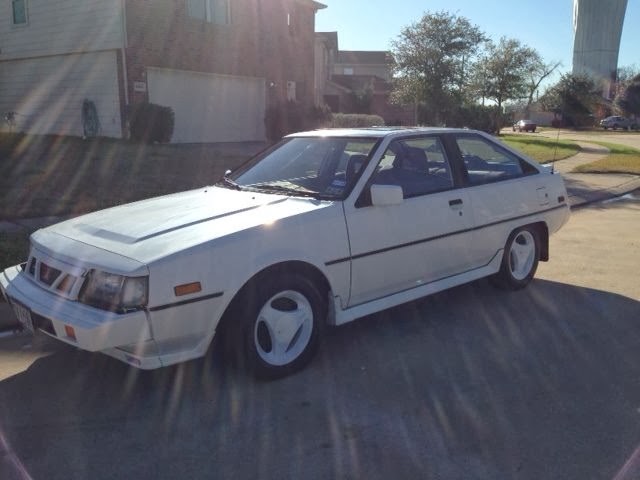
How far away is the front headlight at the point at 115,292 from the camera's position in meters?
3.34

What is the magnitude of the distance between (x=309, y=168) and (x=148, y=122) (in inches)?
497

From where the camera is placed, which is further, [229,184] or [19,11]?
[19,11]

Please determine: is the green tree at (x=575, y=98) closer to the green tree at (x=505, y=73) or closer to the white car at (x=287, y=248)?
the green tree at (x=505, y=73)

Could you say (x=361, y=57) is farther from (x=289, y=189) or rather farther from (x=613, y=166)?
(x=289, y=189)

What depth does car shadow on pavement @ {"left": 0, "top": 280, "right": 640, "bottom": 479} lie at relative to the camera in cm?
304

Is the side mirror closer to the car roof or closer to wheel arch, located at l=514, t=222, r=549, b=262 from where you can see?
the car roof

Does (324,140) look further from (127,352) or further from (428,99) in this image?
(428,99)

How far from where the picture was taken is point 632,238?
816cm

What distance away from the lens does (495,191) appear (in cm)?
538

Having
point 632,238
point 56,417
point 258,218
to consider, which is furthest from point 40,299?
point 632,238

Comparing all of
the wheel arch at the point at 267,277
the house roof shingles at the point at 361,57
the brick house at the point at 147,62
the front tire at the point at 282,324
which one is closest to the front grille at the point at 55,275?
the wheel arch at the point at 267,277

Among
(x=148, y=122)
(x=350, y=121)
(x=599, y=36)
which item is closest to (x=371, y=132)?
(x=148, y=122)

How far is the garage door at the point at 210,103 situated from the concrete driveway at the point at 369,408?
14.9m

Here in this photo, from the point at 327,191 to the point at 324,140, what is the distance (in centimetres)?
80
